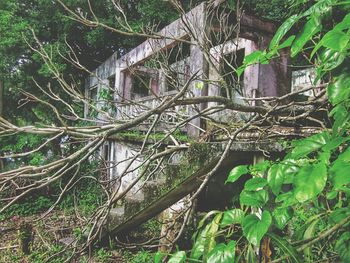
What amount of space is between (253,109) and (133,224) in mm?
2920

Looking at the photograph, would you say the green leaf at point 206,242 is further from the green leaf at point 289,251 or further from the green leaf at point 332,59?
the green leaf at point 332,59

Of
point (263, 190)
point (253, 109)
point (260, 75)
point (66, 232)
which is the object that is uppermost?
point (260, 75)

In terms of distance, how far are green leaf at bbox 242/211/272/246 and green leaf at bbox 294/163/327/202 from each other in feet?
0.66

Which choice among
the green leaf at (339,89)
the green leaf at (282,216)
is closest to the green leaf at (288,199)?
the green leaf at (282,216)

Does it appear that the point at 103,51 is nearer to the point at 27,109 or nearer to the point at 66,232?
the point at 27,109

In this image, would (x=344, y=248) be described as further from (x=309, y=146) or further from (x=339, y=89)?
(x=339, y=89)

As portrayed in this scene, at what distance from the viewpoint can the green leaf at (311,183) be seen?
0.92 meters

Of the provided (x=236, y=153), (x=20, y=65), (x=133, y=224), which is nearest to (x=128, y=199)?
(x=133, y=224)

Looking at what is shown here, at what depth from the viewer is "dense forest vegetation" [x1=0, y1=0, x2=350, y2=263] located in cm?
111

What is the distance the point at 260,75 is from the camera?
4.85m

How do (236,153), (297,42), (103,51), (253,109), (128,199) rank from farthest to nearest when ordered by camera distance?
(103,51) < (128,199) < (236,153) < (253,109) < (297,42)

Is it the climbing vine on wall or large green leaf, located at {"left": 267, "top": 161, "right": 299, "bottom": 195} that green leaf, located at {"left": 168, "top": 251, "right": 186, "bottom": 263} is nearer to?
the climbing vine on wall

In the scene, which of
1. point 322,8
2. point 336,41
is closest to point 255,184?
point 336,41

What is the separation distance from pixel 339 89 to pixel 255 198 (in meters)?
0.52
